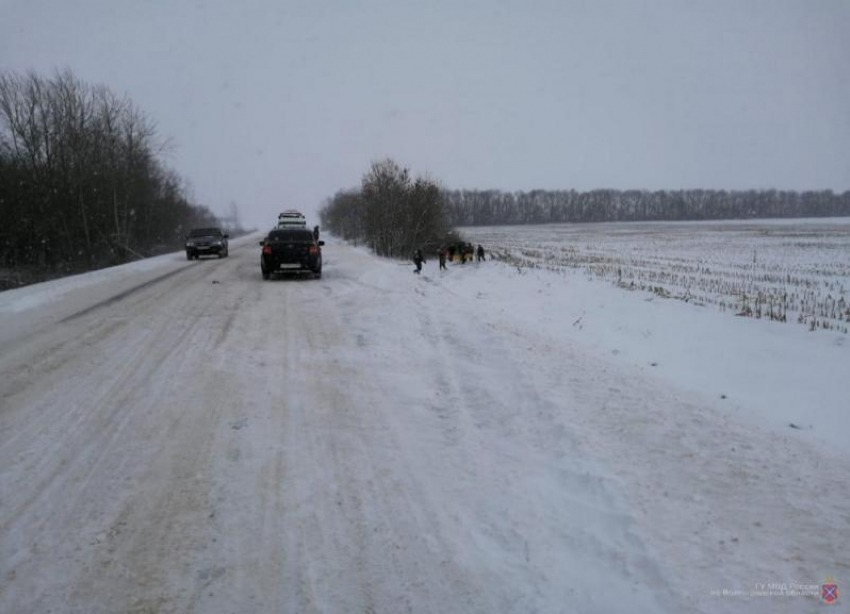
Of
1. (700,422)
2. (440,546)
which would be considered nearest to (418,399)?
(440,546)

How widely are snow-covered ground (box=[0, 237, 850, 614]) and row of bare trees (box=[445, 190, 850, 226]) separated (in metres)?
137

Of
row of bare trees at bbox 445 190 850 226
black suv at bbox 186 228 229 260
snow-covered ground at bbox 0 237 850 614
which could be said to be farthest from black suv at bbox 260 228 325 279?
row of bare trees at bbox 445 190 850 226

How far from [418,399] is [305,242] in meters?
12.1

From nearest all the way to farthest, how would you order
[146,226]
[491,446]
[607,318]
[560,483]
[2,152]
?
[560,483] < [491,446] < [607,318] < [2,152] < [146,226]

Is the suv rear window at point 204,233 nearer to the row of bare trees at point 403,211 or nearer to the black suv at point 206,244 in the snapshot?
the black suv at point 206,244

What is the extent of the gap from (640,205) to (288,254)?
169353 millimetres

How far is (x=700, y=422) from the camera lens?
5.09 meters

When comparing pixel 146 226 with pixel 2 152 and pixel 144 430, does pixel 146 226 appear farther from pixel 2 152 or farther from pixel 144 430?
pixel 144 430

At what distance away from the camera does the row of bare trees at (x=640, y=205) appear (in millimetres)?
148250

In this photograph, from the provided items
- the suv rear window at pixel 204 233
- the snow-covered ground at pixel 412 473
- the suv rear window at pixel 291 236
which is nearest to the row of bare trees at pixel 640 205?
the suv rear window at pixel 204 233

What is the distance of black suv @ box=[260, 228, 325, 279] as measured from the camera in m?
16.2

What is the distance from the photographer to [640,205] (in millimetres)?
163750

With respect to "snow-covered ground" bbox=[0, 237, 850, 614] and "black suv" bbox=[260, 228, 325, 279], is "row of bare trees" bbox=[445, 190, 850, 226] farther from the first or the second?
"snow-covered ground" bbox=[0, 237, 850, 614]

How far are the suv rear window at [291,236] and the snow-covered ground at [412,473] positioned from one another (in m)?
8.50
